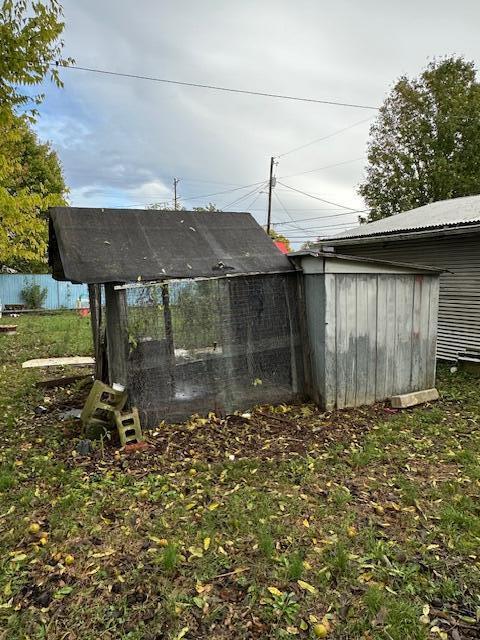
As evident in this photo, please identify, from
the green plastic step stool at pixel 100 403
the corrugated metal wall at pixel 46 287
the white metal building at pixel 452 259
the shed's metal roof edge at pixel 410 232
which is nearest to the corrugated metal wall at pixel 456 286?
the white metal building at pixel 452 259

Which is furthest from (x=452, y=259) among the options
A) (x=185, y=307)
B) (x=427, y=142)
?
(x=427, y=142)

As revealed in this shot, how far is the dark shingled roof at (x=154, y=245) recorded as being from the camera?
13.2 feet

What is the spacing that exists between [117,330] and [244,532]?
7.81 ft

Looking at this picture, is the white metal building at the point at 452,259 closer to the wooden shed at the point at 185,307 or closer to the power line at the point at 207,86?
the wooden shed at the point at 185,307

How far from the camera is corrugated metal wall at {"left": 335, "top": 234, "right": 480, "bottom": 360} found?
684 centimetres

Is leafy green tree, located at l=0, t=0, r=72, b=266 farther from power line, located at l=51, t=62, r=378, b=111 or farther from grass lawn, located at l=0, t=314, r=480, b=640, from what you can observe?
power line, located at l=51, t=62, r=378, b=111

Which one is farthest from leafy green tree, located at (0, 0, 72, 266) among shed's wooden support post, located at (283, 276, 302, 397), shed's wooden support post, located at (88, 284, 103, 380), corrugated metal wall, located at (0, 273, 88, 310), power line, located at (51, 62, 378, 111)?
corrugated metal wall, located at (0, 273, 88, 310)

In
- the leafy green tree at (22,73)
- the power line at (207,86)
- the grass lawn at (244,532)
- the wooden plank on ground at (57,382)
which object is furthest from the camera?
the power line at (207,86)

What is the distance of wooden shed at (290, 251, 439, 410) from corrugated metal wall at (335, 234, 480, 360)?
6.27ft

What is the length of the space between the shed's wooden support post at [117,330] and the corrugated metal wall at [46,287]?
1459 cm

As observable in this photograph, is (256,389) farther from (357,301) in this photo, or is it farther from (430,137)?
(430,137)

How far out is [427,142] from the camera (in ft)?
58.6

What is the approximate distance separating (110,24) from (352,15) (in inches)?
171

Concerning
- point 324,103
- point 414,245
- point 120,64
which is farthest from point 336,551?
point 324,103
